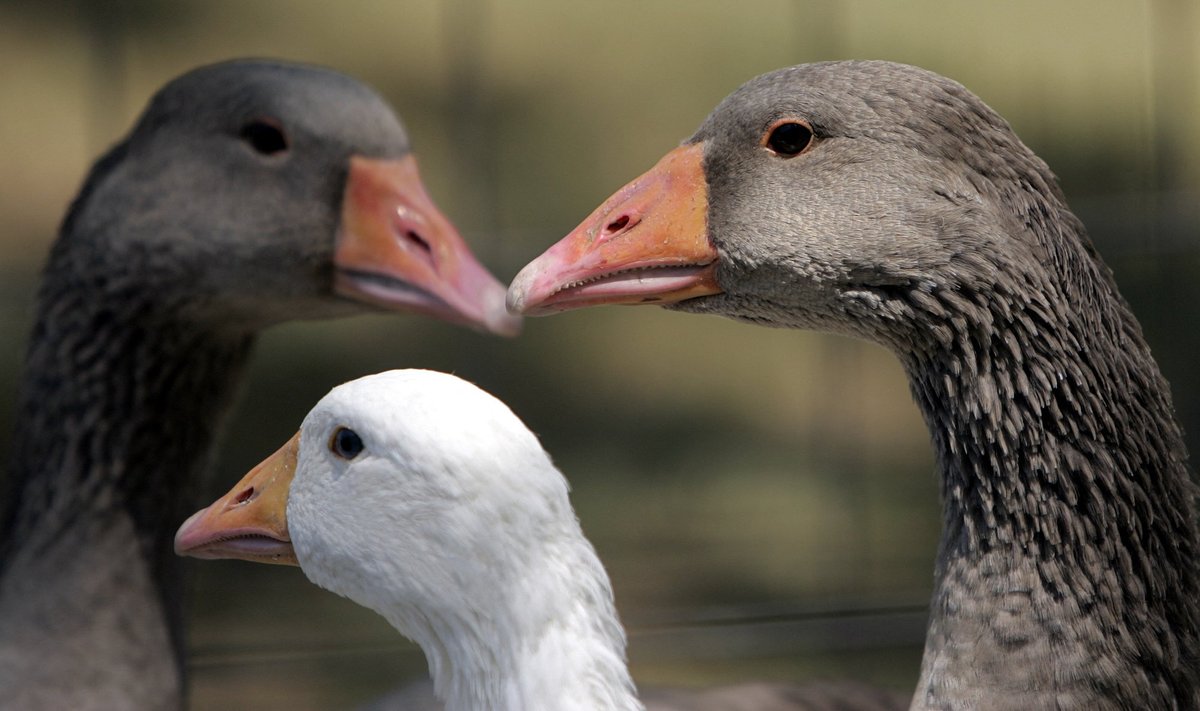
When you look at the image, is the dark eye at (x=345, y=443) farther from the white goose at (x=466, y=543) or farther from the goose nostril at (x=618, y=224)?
the goose nostril at (x=618, y=224)

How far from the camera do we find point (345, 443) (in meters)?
2.53

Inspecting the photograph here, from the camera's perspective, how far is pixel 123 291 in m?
3.65

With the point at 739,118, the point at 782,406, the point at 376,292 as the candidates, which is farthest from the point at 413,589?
the point at 782,406

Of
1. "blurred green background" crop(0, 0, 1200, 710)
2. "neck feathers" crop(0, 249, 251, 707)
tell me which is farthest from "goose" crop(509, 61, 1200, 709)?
"blurred green background" crop(0, 0, 1200, 710)

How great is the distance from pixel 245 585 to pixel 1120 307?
5618 millimetres

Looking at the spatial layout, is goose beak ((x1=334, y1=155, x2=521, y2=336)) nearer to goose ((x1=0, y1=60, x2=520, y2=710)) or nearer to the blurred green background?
goose ((x1=0, y1=60, x2=520, y2=710))

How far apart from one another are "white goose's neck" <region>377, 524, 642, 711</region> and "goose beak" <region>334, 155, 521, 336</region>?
1163 millimetres

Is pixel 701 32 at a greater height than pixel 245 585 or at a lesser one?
greater

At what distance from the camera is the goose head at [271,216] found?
362cm

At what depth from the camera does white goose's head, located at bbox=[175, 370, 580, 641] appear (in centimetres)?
239

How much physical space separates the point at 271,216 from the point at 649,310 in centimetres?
548

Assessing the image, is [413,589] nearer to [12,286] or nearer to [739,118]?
[739,118]

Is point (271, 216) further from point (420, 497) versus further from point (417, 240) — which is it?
point (420, 497)

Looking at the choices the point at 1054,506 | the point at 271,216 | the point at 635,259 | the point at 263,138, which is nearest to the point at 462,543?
the point at 635,259
